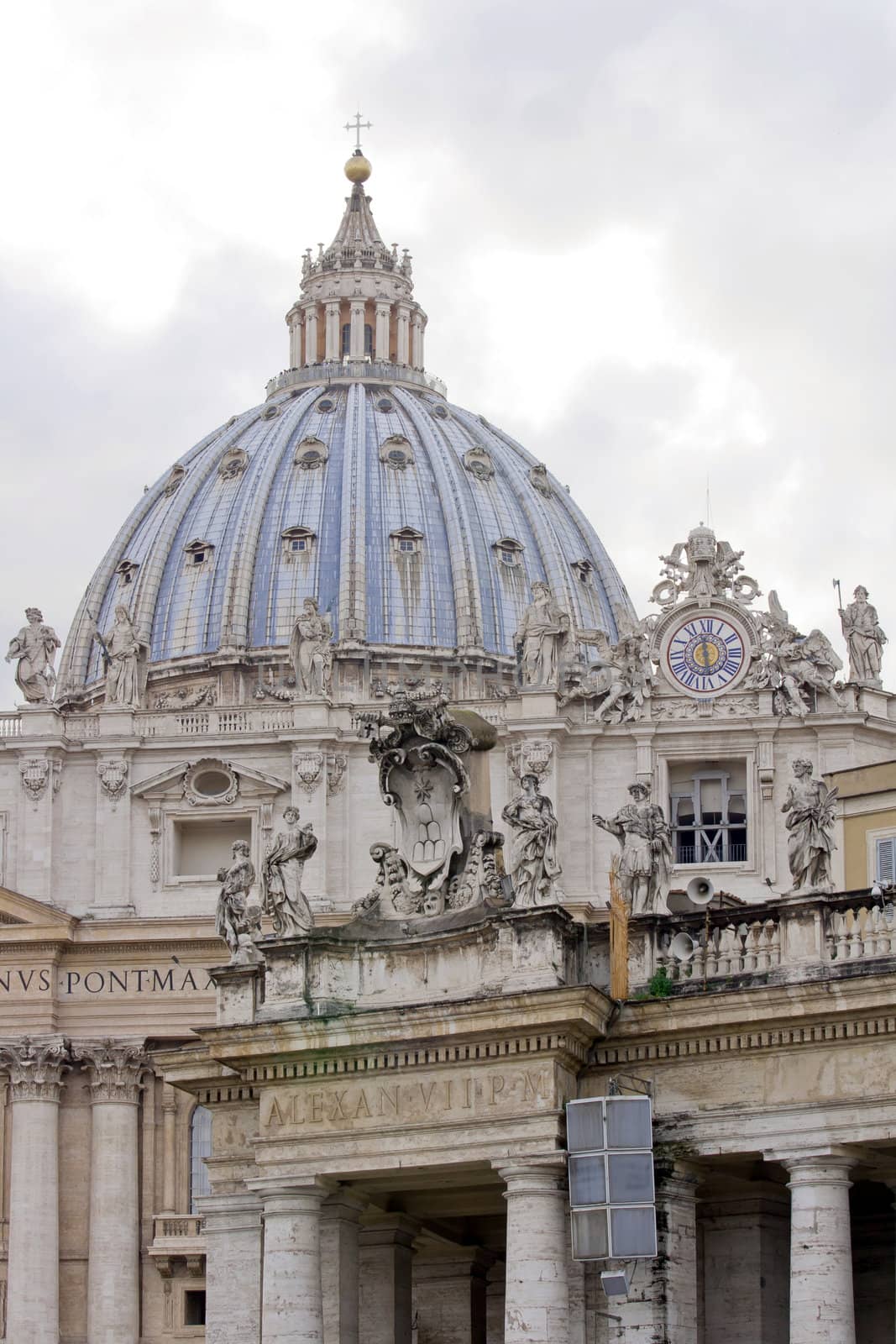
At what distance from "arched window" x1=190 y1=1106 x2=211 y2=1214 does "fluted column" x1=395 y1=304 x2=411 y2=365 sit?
3113 inches

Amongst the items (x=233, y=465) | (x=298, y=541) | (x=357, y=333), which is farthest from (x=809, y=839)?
(x=357, y=333)

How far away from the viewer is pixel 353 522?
158 meters

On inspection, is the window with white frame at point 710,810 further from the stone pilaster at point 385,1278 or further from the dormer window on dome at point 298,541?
the dormer window on dome at point 298,541

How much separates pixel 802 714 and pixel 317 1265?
52.6m

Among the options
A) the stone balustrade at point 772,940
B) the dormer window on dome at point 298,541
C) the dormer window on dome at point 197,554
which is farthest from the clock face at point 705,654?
the dormer window on dome at point 197,554

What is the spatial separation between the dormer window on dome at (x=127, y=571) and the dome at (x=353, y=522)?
0.47ft

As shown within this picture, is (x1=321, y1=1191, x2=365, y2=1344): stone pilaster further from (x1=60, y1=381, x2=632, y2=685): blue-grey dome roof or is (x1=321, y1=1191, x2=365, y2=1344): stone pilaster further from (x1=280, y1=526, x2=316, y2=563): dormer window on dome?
(x1=280, y1=526, x2=316, y2=563): dormer window on dome

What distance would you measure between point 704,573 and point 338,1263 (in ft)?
174

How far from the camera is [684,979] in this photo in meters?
40.2

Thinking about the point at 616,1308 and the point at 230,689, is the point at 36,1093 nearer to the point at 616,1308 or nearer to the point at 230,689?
the point at 230,689

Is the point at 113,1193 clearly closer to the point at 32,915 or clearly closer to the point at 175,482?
the point at 32,915

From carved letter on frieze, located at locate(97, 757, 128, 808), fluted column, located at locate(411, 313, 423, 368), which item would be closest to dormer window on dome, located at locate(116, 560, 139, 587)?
fluted column, located at locate(411, 313, 423, 368)

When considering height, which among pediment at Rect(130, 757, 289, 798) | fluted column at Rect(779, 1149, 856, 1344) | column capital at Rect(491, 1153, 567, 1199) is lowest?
fluted column at Rect(779, 1149, 856, 1344)

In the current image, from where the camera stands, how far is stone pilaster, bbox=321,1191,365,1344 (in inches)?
1626
